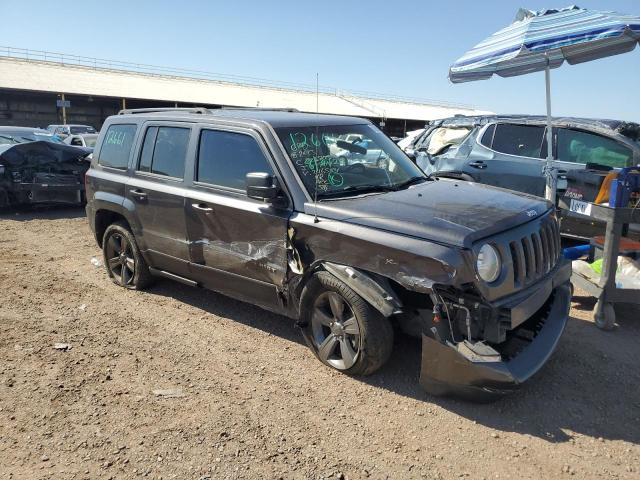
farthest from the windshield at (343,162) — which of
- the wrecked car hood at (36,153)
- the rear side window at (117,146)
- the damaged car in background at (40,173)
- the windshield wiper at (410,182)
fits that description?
the wrecked car hood at (36,153)

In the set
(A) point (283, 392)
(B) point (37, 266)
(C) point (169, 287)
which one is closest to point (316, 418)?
(A) point (283, 392)

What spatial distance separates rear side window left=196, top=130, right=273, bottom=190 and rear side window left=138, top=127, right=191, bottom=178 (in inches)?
10.7

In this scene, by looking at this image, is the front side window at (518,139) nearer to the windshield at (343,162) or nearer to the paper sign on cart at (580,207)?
the paper sign on cart at (580,207)

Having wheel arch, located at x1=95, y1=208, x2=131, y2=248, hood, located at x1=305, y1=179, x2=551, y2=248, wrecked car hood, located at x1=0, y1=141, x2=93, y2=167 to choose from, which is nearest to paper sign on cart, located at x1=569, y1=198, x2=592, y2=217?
hood, located at x1=305, y1=179, x2=551, y2=248

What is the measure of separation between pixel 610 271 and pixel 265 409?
122 inches

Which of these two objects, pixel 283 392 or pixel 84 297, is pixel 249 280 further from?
pixel 84 297

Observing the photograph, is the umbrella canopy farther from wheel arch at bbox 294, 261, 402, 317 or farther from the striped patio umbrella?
wheel arch at bbox 294, 261, 402, 317

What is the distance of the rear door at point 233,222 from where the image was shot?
407cm

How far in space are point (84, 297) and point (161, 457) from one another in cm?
311

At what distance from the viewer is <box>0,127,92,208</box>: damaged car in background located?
9734mm

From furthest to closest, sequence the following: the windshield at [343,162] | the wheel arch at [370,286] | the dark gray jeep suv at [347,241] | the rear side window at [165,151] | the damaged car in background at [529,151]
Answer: the damaged car in background at [529,151]
the rear side window at [165,151]
the windshield at [343,162]
the wheel arch at [370,286]
the dark gray jeep suv at [347,241]

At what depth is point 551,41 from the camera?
541cm

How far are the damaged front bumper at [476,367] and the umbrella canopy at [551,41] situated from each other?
134 inches

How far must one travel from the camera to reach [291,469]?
A: 2824 millimetres
